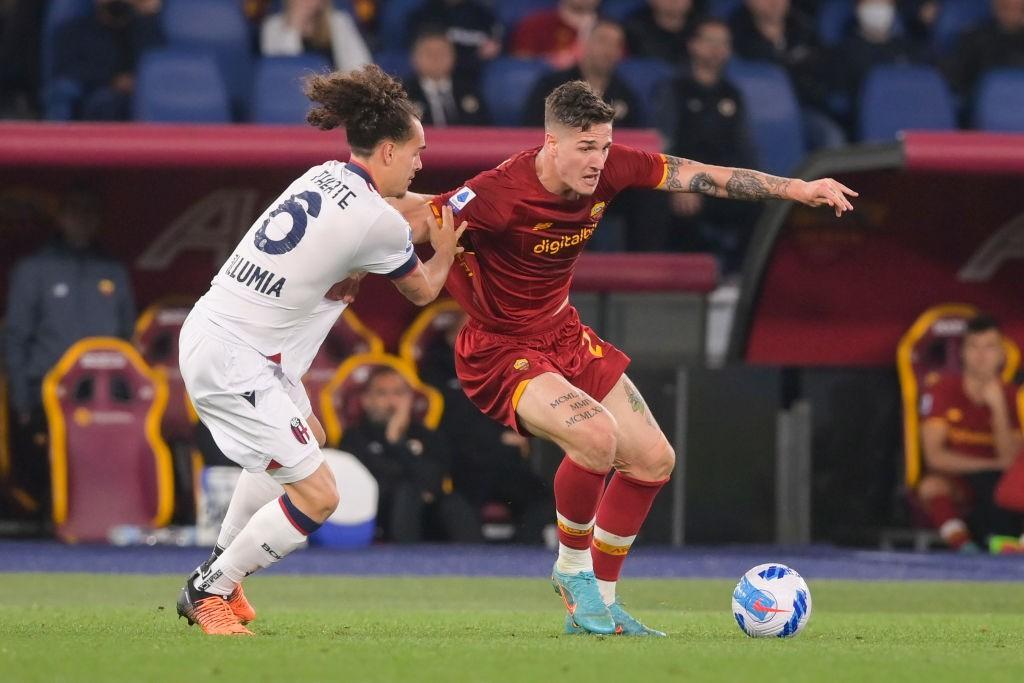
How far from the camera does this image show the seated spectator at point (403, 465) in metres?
12.5

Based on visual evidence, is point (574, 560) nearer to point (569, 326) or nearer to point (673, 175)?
point (569, 326)

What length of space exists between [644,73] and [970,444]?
Answer: 4.01 meters

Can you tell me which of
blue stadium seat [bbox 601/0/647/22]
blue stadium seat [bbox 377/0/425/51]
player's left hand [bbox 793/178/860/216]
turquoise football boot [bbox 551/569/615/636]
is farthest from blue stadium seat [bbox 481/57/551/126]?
turquoise football boot [bbox 551/569/615/636]

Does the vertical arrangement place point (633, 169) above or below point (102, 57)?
below

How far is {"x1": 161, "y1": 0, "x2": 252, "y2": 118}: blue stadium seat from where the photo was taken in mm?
14188

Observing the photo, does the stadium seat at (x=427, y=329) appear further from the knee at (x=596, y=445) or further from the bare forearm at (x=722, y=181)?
the knee at (x=596, y=445)

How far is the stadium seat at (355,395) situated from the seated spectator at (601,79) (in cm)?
206

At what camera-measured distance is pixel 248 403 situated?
6609 millimetres

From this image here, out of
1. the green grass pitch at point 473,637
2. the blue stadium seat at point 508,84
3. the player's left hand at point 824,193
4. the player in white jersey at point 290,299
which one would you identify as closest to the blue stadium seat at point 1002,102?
the blue stadium seat at point 508,84

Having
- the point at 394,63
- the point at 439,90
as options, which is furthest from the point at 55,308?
the point at 394,63

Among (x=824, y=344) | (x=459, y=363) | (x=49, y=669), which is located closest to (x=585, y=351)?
(x=459, y=363)

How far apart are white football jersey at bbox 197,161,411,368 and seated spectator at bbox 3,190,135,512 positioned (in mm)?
6207

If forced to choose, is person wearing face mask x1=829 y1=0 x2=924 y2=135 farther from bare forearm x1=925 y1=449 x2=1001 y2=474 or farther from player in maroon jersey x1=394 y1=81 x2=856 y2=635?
player in maroon jersey x1=394 y1=81 x2=856 y2=635

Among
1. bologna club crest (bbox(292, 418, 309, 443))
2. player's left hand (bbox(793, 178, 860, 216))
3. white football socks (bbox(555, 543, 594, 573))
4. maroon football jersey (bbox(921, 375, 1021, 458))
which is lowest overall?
maroon football jersey (bbox(921, 375, 1021, 458))
